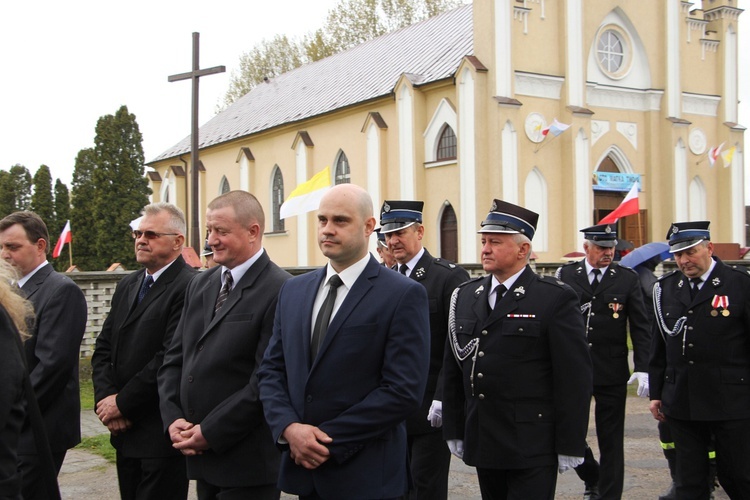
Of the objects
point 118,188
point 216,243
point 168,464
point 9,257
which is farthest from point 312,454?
point 118,188

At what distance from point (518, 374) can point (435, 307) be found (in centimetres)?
169

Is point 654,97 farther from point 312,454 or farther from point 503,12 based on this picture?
point 312,454

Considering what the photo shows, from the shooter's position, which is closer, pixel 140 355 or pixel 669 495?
pixel 140 355

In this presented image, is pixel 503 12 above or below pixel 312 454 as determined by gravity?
above

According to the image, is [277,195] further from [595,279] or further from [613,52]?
[595,279]

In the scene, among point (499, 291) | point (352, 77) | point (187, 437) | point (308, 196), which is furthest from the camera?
point (352, 77)

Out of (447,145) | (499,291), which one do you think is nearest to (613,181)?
(447,145)

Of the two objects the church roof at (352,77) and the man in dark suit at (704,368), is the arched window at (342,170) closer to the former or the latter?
the church roof at (352,77)

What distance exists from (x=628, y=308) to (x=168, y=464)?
440 cm

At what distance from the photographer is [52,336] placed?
5156mm

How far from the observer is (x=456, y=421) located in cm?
534

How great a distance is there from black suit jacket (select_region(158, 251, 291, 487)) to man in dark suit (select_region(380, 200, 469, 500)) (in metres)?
1.61

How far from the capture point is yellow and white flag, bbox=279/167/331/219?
51.0ft

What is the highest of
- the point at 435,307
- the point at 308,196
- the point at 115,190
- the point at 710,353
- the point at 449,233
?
the point at 115,190
